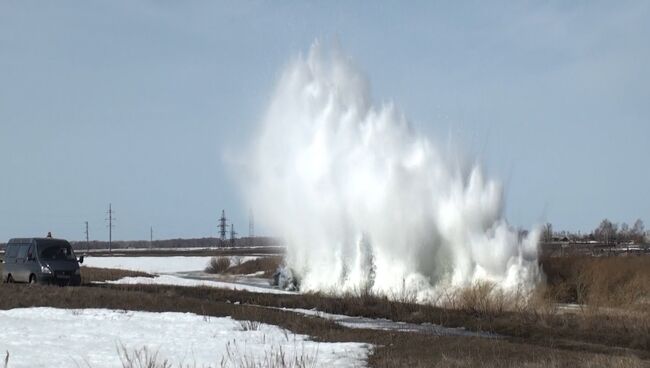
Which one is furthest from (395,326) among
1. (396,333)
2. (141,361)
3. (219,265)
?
(219,265)

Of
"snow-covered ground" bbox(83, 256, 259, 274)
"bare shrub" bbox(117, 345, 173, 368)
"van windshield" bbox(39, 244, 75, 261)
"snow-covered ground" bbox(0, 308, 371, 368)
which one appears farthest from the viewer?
"snow-covered ground" bbox(83, 256, 259, 274)

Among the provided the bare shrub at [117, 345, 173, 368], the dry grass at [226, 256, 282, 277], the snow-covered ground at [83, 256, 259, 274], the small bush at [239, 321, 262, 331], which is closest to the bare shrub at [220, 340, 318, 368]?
the bare shrub at [117, 345, 173, 368]

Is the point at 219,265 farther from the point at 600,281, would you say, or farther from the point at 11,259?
the point at 600,281

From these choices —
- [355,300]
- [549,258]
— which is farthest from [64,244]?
[549,258]

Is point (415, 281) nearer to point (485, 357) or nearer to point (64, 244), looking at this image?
point (64, 244)

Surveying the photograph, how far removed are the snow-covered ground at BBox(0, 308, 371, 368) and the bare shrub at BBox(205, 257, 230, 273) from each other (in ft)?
135

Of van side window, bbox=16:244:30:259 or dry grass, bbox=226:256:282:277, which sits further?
dry grass, bbox=226:256:282:277

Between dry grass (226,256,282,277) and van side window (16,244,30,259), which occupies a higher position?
van side window (16,244,30,259)

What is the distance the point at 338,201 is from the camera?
43312mm

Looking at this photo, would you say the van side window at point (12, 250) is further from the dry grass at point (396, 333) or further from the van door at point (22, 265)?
the dry grass at point (396, 333)

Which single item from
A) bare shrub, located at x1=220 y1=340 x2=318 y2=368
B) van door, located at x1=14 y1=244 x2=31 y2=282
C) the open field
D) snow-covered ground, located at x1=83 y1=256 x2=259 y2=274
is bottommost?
snow-covered ground, located at x1=83 y1=256 x2=259 y2=274

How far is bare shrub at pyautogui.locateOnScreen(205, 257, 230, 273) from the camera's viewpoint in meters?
63.0

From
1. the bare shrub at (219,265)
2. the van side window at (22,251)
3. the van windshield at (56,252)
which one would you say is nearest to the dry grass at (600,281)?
the van windshield at (56,252)

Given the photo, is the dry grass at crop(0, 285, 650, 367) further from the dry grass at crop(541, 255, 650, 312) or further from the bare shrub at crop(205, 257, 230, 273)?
the bare shrub at crop(205, 257, 230, 273)
